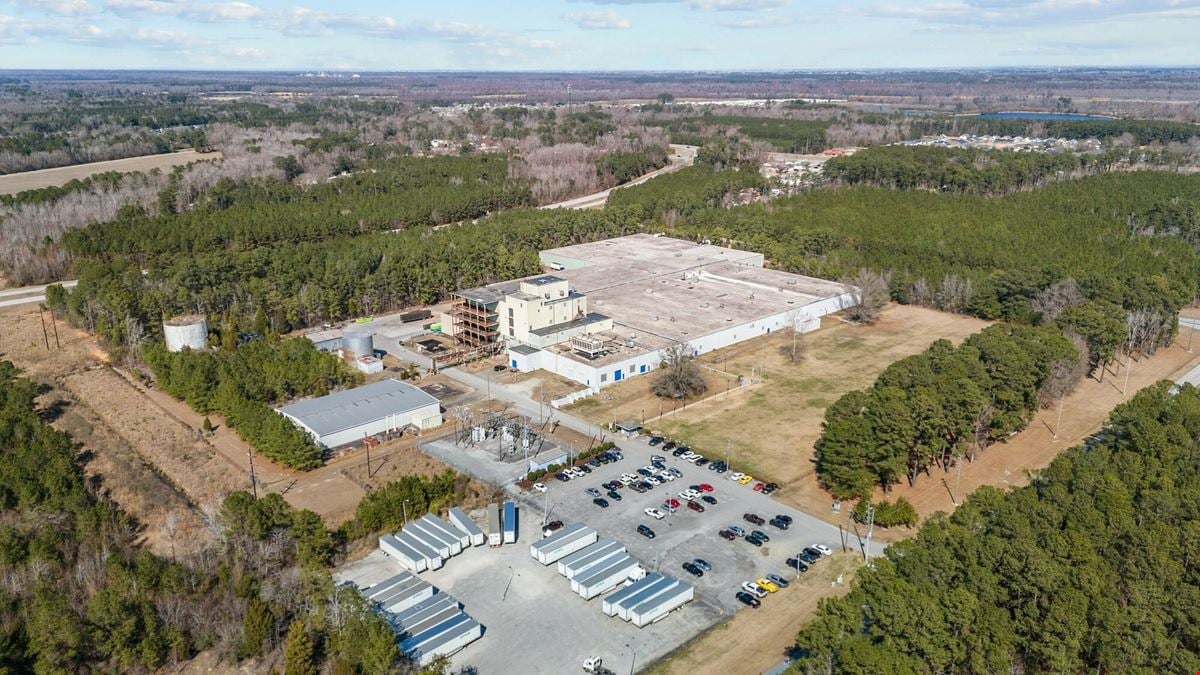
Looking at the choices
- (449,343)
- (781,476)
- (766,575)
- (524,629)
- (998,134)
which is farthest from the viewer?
(998,134)

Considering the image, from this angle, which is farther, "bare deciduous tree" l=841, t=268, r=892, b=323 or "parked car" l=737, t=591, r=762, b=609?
"bare deciduous tree" l=841, t=268, r=892, b=323

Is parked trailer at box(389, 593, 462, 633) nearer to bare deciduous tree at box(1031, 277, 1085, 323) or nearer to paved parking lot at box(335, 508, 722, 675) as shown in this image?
paved parking lot at box(335, 508, 722, 675)

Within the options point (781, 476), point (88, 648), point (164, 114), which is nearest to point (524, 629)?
point (88, 648)

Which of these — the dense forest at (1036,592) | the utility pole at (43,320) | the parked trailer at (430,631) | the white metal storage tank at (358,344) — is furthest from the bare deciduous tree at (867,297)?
the utility pole at (43,320)

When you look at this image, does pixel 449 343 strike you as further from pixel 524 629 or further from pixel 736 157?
pixel 736 157

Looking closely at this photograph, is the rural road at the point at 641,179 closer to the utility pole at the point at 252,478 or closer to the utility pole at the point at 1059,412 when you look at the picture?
the utility pole at the point at 1059,412

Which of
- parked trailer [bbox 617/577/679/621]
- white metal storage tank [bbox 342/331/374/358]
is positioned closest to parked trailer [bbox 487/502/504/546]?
parked trailer [bbox 617/577/679/621]
